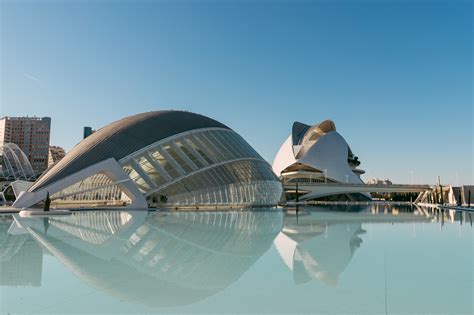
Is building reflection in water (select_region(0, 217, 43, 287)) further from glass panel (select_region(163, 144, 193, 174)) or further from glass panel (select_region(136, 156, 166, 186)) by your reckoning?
glass panel (select_region(163, 144, 193, 174))

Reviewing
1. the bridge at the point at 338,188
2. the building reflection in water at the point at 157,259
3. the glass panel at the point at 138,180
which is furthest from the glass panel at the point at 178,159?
the bridge at the point at 338,188

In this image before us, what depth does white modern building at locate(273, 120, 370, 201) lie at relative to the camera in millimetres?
82250

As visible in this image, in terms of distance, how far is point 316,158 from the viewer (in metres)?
82.1

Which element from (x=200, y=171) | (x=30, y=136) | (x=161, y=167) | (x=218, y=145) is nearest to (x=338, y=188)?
(x=218, y=145)

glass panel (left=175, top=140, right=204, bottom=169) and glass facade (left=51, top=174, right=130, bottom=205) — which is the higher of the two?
glass panel (left=175, top=140, right=204, bottom=169)

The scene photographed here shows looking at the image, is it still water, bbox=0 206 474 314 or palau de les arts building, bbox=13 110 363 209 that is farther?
palau de les arts building, bbox=13 110 363 209

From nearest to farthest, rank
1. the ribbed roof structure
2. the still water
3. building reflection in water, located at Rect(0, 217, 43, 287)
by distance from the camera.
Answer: the still water, building reflection in water, located at Rect(0, 217, 43, 287), the ribbed roof structure

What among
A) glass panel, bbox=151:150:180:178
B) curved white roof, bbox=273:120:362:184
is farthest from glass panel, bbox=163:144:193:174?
curved white roof, bbox=273:120:362:184

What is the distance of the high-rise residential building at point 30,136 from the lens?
12056cm

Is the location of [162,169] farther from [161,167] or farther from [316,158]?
[316,158]

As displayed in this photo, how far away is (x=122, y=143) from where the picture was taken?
31203 millimetres

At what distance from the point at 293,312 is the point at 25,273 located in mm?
5388

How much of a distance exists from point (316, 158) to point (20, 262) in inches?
3035

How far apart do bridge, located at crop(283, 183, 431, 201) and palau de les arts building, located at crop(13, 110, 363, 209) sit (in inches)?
1186
